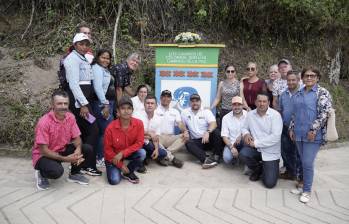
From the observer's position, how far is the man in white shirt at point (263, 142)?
459cm

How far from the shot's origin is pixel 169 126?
5566mm

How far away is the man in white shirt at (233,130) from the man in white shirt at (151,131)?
90cm

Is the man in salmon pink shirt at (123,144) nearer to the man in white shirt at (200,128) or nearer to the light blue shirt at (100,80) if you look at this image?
the light blue shirt at (100,80)

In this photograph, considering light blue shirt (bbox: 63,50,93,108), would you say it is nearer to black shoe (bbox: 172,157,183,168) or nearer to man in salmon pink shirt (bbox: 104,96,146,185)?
man in salmon pink shirt (bbox: 104,96,146,185)

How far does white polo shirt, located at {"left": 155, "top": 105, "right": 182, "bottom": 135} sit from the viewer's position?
18.1 ft

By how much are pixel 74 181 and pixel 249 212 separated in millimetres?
2152

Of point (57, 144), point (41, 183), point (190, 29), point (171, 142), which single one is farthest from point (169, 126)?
point (190, 29)

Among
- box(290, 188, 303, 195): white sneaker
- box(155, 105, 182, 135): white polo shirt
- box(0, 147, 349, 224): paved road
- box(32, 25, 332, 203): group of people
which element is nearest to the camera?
box(0, 147, 349, 224): paved road

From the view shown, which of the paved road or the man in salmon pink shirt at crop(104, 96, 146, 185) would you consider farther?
the man in salmon pink shirt at crop(104, 96, 146, 185)

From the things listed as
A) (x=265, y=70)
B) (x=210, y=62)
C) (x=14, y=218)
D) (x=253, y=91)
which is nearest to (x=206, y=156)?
(x=253, y=91)

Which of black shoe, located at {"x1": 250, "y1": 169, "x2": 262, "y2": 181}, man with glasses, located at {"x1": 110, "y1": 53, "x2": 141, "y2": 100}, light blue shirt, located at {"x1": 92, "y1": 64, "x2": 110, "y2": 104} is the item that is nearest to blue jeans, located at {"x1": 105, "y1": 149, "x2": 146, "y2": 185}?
light blue shirt, located at {"x1": 92, "y1": 64, "x2": 110, "y2": 104}

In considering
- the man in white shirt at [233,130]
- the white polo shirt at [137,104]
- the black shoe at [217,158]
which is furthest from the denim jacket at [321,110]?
the white polo shirt at [137,104]

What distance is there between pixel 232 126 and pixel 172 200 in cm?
168

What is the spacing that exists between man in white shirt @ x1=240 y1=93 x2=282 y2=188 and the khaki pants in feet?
3.25
